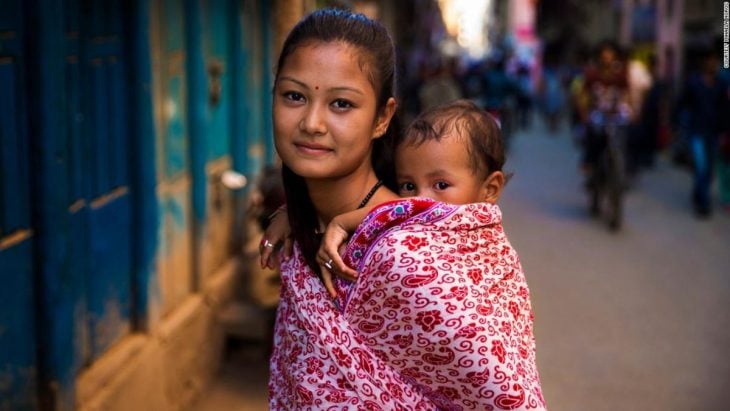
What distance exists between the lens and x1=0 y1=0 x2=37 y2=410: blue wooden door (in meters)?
3.42

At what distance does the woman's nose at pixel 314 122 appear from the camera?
196 centimetres

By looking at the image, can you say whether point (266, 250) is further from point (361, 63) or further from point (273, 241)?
point (361, 63)

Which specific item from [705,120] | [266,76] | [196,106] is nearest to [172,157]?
[196,106]

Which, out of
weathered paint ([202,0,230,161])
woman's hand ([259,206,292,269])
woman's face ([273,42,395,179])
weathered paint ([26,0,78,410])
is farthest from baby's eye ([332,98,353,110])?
weathered paint ([202,0,230,161])

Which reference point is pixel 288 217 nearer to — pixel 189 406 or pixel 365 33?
pixel 365 33

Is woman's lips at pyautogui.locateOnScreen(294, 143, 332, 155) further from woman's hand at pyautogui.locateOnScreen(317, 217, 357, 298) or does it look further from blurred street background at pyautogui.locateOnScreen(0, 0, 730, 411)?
blurred street background at pyautogui.locateOnScreen(0, 0, 730, 411)

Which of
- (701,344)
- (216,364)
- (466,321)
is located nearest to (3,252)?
(466,321)

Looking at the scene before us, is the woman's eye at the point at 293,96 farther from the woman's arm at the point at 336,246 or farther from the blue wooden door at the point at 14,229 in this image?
the blue wooden door at the point at 14,229

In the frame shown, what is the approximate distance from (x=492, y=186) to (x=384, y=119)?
0.30 metres

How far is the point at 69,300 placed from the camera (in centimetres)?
389

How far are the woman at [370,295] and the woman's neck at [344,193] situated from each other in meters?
0.02

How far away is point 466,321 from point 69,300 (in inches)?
94.4

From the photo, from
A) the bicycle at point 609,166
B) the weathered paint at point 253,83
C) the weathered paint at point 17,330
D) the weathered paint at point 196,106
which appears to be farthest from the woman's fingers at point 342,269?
the bicycle at point 609,166

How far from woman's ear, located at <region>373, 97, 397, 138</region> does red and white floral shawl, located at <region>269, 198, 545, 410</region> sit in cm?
19
